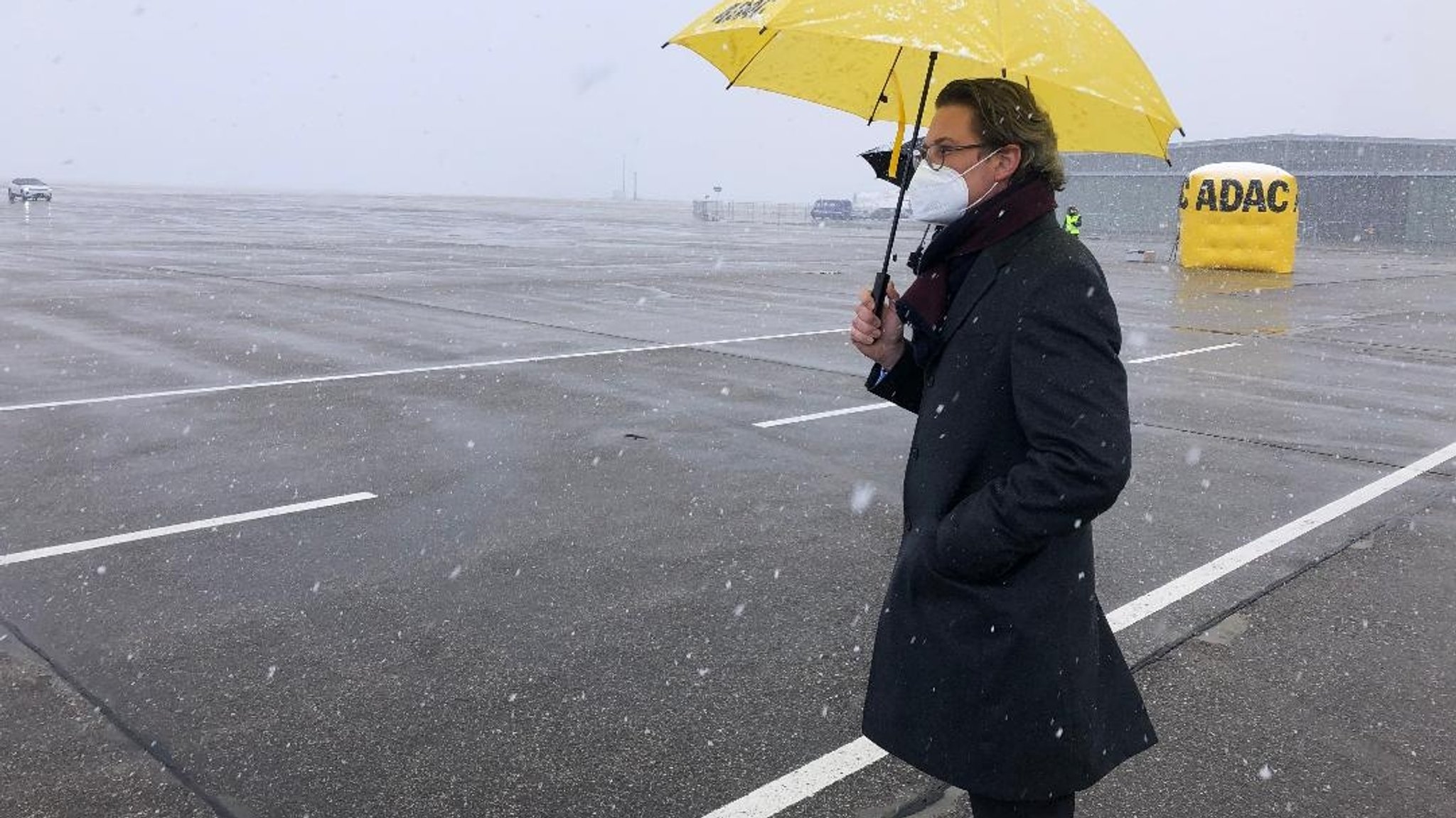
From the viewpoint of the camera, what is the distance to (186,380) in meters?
10.2

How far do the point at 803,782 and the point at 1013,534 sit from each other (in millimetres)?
1699

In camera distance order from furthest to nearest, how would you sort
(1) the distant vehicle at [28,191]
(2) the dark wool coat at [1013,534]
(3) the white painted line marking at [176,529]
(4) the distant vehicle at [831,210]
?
(4) the distant vehicle at [831,210], (1) the distant vehicle at [28,191], (3) the white painted line marking at [176,529], (2) the dark wool coat at [1013,534]

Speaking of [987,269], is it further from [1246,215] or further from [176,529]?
[1246,215]

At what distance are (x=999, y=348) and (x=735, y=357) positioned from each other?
9.87 m

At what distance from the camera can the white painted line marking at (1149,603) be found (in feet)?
11.5

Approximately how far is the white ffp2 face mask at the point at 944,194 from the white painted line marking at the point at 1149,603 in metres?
1.82

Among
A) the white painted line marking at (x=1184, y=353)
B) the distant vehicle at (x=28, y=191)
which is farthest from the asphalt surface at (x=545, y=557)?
the distant vehicle at (x=28, y=191)

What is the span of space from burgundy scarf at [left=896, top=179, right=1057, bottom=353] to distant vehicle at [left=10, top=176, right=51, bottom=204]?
79.8m

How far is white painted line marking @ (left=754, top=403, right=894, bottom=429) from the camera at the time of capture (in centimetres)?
888

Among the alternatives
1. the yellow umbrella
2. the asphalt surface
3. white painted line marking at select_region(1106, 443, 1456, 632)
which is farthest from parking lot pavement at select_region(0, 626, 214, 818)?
white painted line marking at select_region(1106, 443, 1456, 632)

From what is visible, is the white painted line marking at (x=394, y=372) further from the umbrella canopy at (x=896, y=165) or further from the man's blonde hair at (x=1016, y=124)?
the man's blonde hair at (x=1016, y=124)

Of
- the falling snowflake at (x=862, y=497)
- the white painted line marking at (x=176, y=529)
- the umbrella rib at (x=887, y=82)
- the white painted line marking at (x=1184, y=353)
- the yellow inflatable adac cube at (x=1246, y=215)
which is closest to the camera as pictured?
the umbrella rib at (x=887, y=82)

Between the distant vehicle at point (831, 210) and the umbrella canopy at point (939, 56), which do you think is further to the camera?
the distant vehicle at point (831, 210)

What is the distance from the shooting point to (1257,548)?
6.06m
